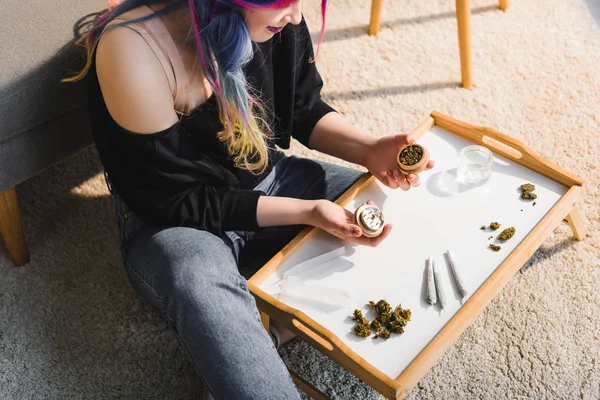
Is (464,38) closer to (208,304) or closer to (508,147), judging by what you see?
(508,147)

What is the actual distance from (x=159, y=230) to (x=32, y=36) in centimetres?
48

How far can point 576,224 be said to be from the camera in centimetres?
136

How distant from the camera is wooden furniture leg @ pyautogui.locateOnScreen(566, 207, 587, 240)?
1316 millimetres

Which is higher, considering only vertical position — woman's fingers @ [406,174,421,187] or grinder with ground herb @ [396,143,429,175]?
grinder with ground herb @ [396,143,429,175]

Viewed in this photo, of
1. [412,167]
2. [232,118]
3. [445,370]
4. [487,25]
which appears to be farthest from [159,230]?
[487,25]

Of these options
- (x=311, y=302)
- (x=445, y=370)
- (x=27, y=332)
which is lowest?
(x=27, y=332)

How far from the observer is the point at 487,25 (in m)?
1.94

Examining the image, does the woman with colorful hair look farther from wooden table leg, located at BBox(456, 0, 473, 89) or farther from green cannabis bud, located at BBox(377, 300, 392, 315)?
wooden table leg, located at BBox(456, 0, 473, 89)

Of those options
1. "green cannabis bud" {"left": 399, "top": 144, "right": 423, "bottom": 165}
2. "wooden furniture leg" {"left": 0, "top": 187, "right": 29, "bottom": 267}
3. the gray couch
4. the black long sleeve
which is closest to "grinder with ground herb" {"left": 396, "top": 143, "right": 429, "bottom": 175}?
"green cannabis bud" {"left": 399, "top": 144, "right": 423, "bottom": 165}

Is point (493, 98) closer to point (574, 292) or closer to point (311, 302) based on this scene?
point (574, 292)

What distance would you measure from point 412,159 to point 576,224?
46cm

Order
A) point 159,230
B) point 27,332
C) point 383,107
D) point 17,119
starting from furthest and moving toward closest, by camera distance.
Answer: point 383,107 < point 27,332 < point 17,119 < point 159,230

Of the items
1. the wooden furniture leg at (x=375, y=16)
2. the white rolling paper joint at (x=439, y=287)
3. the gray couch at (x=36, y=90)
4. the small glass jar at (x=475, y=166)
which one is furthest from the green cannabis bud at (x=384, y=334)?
the wooden furniture leg at (x=375, y=16)

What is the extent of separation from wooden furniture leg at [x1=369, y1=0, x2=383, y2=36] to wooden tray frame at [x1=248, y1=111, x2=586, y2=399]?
682mm
